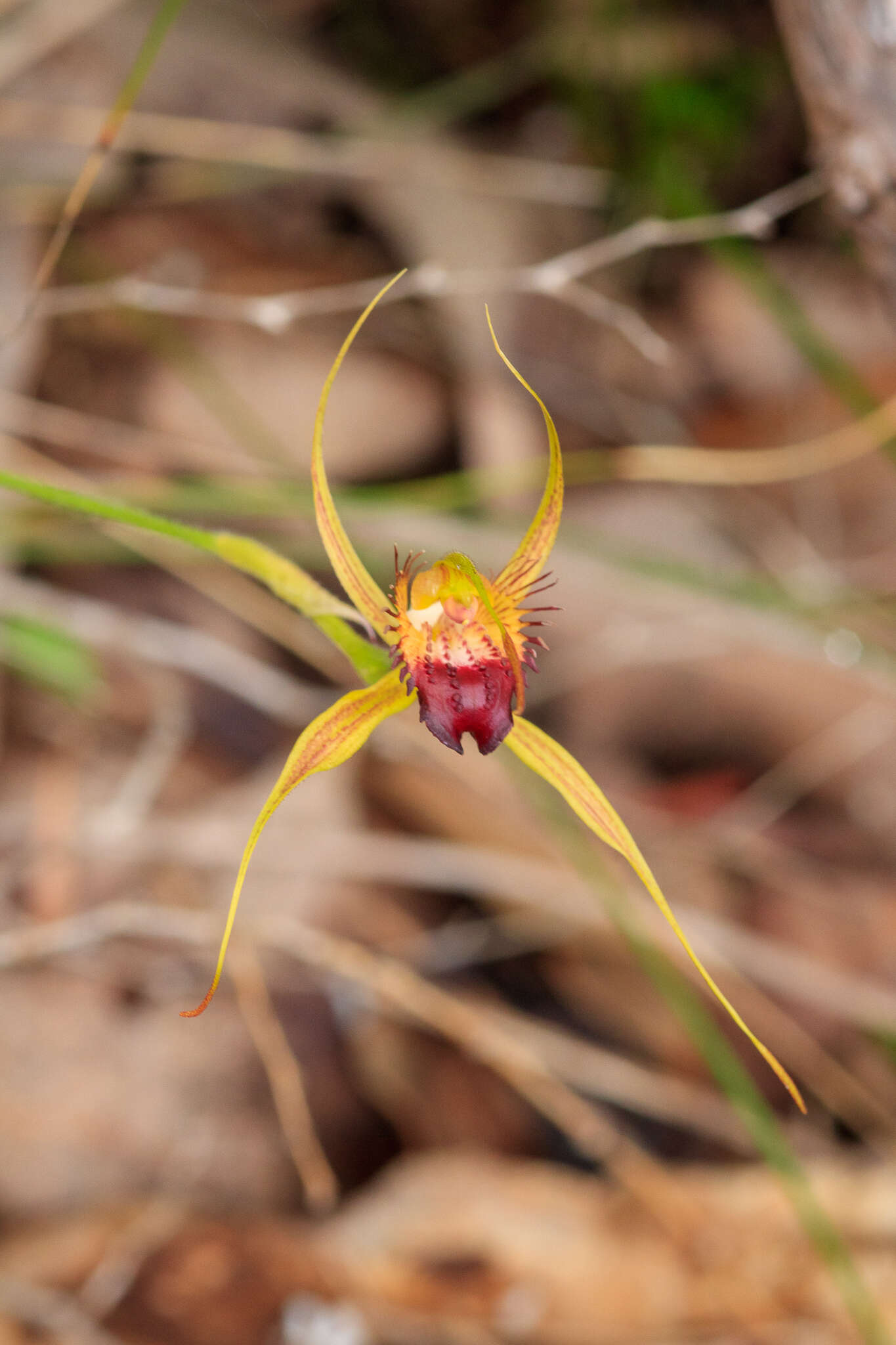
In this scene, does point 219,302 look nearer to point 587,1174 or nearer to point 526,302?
point 526,302

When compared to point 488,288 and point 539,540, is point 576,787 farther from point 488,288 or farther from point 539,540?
point 488,288

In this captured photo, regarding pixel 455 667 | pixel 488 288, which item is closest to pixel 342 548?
pixel 455 667

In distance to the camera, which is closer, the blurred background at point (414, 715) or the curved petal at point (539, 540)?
the curved petal at point (539, 540)

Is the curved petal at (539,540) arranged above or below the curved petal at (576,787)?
above

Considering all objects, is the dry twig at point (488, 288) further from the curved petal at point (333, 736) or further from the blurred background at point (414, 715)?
the curved petal at point (333, 736)

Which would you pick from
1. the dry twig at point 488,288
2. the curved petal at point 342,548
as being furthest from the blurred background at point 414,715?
the curved petal at point 342,548

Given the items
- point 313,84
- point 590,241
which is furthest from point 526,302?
point 313,84
